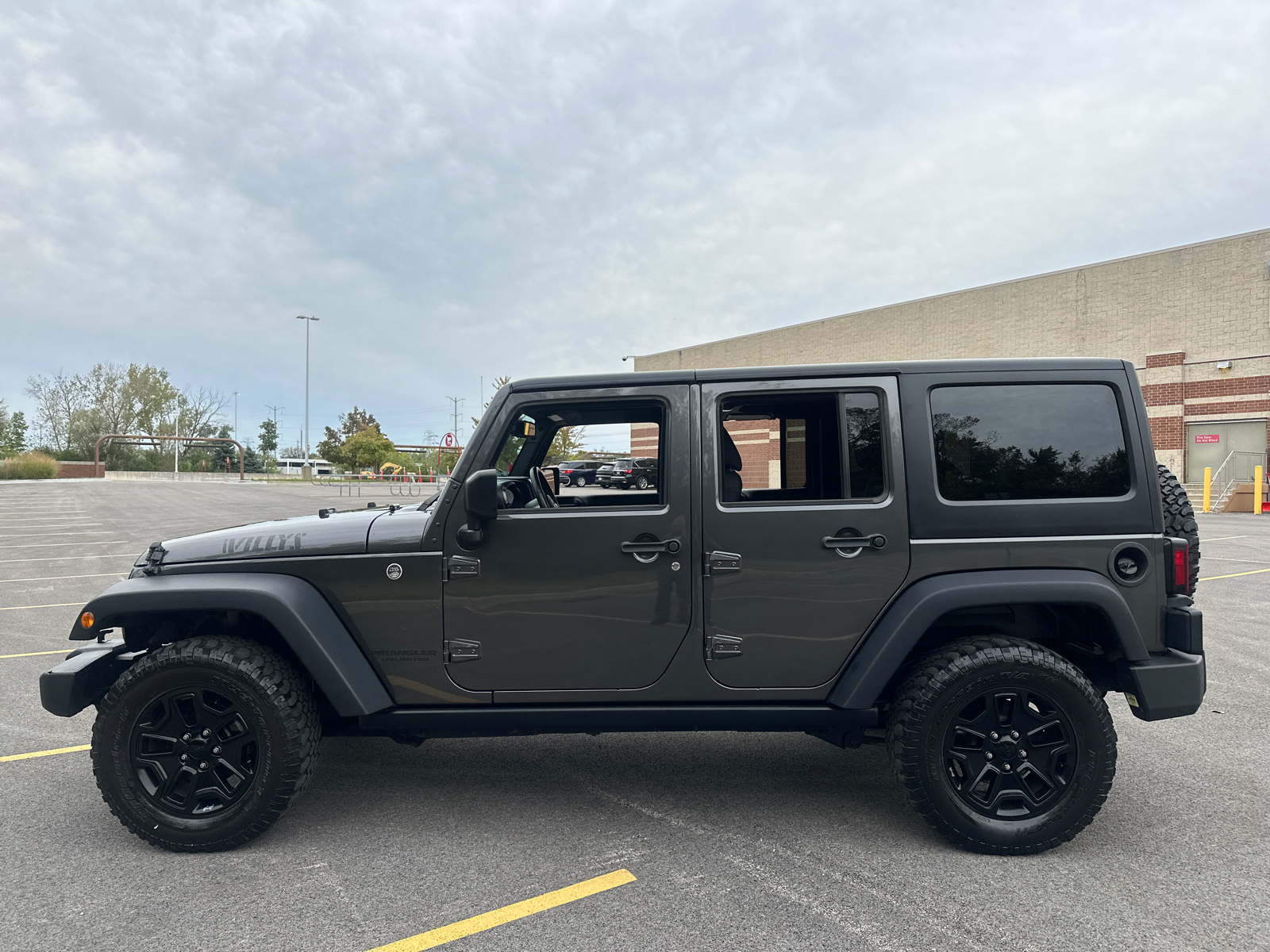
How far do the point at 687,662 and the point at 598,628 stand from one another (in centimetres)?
39

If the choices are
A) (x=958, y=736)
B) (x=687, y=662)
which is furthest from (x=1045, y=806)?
(x=687, y=662)

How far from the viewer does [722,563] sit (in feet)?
10.2

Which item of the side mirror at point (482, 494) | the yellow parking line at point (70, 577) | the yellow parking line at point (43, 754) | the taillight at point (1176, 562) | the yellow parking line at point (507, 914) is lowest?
the yellow parking line at point (507, 914)

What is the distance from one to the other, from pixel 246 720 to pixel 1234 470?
103ft

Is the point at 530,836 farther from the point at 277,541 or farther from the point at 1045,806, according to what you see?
the point at 1045,806

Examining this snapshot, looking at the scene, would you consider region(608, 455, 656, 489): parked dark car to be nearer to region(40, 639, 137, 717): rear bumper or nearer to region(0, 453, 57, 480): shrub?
region(40, 639, 137, 717): rear bumper

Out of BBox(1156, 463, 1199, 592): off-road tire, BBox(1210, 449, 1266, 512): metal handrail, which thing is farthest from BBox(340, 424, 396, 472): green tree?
BBox(1156, 463, 1199, 592): off-road tire

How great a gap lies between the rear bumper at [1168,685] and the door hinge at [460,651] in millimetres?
2606

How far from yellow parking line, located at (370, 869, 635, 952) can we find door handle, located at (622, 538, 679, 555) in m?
1.19

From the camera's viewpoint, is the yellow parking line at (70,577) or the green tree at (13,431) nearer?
the yellow parking line at (70,577)

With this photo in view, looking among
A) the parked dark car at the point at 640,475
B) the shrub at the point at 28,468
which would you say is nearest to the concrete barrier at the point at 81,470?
the shrub at the point at 28,468

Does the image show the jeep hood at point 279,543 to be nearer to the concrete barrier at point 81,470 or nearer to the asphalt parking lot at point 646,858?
the asphalt parking lot at point 646,858

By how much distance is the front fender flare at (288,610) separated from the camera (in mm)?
3035

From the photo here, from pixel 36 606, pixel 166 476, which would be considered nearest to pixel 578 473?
pixel 36 606
